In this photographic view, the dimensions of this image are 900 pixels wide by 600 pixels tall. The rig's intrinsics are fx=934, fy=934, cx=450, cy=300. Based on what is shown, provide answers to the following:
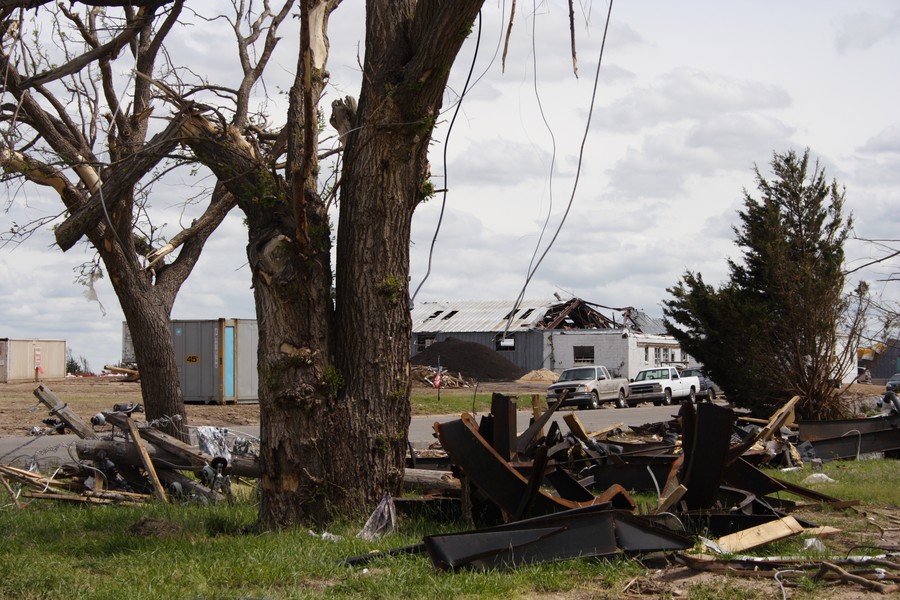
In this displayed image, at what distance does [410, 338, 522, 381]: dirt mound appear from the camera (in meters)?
52.3

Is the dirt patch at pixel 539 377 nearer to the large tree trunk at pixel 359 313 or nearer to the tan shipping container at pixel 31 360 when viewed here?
the tan shipping container at pixel 31 360

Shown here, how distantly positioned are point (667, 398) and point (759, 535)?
36166 mm

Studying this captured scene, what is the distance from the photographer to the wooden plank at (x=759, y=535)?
6.43m

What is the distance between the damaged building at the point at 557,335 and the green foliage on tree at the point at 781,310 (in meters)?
29.8

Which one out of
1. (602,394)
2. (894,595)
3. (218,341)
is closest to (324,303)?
(894,595)

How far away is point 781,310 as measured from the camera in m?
21.0

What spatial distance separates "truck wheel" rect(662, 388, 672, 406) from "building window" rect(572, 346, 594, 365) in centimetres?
1414

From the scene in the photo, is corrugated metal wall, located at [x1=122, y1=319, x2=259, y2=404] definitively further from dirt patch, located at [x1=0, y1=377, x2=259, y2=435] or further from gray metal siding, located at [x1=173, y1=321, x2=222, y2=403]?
dirt patch, located at [x1=0, y1=377, x2=259, y2=435]

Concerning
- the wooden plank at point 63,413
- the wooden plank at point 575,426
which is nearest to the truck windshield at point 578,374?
the wooden plank at point 575,426

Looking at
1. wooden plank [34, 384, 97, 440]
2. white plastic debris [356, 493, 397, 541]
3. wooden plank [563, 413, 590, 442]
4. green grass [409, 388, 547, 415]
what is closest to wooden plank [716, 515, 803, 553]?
white plastic debris [356, 493, 397, 541]

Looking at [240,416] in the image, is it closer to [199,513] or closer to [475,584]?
[199,513]

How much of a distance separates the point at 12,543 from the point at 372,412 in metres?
3.02

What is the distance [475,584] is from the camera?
5652mm

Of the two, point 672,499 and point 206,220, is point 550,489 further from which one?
point 206,220
